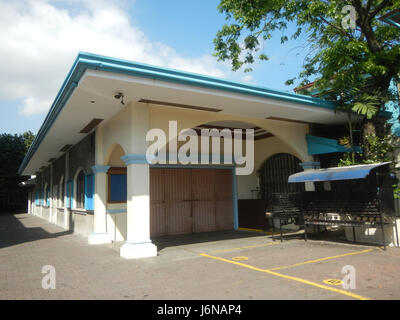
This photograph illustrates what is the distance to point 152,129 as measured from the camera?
7.60m

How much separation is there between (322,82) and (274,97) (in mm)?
2798

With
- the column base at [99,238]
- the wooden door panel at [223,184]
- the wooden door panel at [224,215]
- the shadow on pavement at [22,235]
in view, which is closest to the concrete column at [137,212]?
the column base at [99,238]

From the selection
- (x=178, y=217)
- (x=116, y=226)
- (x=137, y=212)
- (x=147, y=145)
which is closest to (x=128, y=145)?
(x=147, y=145)

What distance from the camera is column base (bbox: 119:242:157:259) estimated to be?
23.0ft

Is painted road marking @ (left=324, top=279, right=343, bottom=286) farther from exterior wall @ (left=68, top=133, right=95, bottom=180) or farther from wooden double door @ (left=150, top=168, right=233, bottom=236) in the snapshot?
exterior wall @ (left=68, top=133, right=95, bottom=180)

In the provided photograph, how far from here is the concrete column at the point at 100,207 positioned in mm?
9789

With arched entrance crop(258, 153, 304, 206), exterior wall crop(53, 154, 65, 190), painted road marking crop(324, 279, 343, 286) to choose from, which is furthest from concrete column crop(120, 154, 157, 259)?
exterior wall crop(53, 154, 65, 190)

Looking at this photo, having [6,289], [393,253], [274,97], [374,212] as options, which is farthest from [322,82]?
[6,289]

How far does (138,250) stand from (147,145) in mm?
2355

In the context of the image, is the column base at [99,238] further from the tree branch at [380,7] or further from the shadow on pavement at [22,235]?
the tree branch at [380,7]

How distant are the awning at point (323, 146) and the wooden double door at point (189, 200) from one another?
11.3ft

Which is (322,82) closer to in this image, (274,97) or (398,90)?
(398,90)

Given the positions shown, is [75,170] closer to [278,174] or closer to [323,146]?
[278,174]

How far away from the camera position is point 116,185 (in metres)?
10.2
